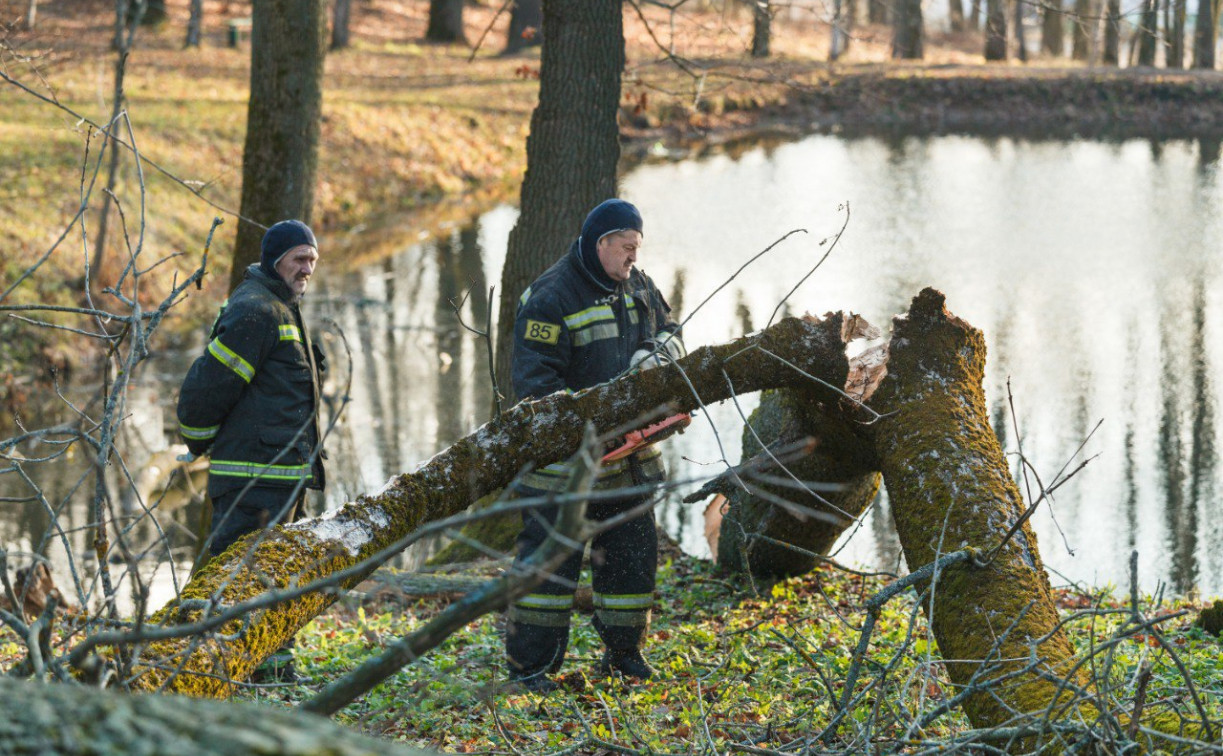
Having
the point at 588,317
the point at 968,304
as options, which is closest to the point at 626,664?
the point at 588,317

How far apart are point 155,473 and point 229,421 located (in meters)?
4.95

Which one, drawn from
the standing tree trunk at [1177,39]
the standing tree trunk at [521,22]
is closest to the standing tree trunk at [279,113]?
the standing tree trunk at [521,22]

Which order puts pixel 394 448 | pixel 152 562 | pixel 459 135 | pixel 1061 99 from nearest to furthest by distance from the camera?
pixel 152 562, pixel 394 448, pixel 459 135, pixel 1061 99

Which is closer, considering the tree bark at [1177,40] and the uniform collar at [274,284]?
the uniform collar at [274,284]

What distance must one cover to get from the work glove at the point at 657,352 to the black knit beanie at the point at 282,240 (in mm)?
1433

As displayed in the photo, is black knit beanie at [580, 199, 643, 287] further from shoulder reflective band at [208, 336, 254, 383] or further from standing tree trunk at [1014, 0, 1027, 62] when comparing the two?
standing tree trunk at [1014, 0, 1027, 62]

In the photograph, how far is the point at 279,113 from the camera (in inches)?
315

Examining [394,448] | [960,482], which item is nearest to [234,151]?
[394,448]

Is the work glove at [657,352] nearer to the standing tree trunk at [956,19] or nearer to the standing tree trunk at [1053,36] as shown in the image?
the standing tree trunk at [1053,36]

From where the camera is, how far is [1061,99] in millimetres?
29578

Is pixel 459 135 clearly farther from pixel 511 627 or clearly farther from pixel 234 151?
pixel 511 627

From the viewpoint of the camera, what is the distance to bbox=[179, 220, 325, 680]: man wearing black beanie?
5023 mm

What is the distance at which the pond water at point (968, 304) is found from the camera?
29.4ft

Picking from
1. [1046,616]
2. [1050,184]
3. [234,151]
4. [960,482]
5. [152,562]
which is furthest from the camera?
[1050,184]
